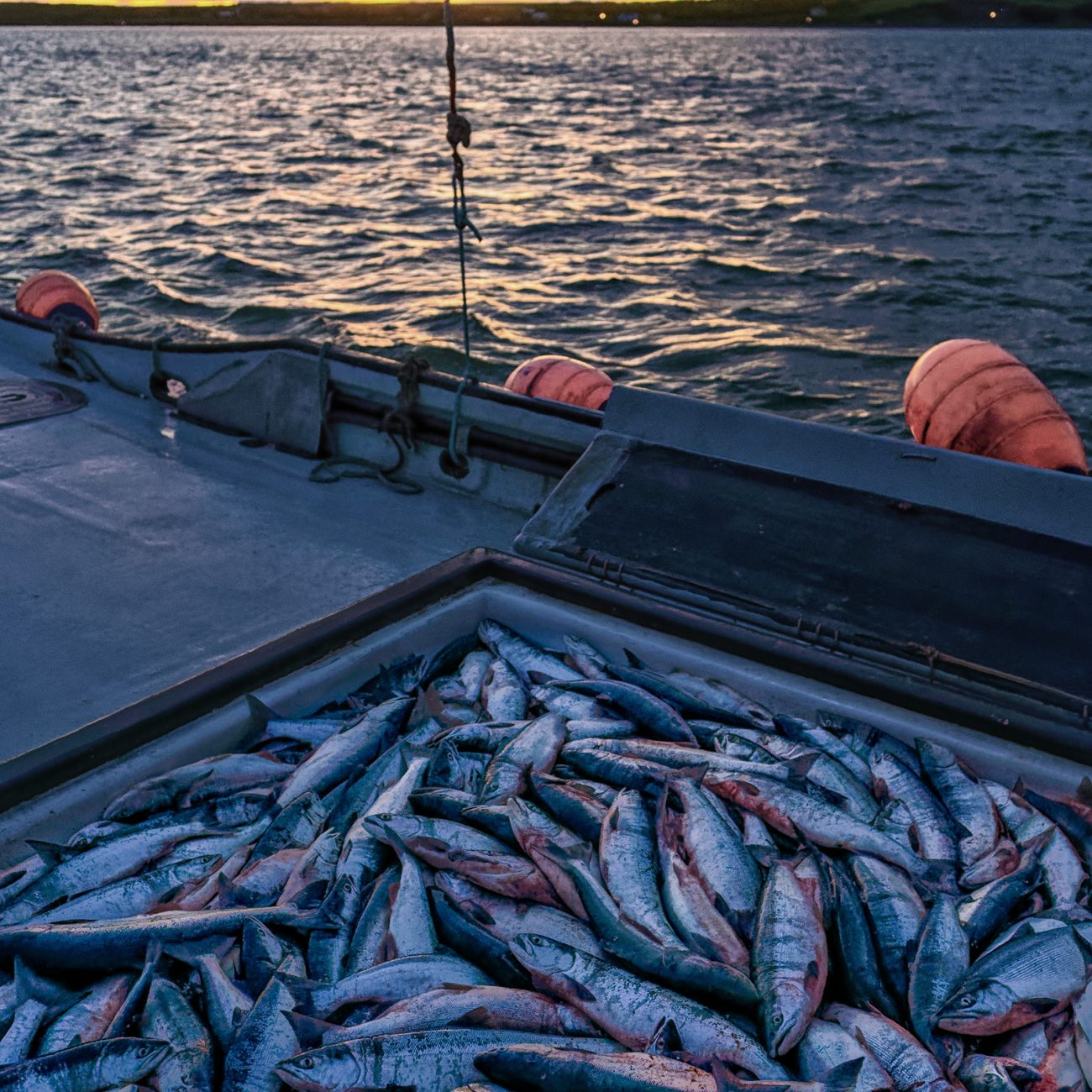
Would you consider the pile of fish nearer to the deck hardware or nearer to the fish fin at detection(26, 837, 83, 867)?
the fish fin at detection(26, 837, 83, 867)

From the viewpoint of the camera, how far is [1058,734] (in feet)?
11.8

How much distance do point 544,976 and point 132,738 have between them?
1839 mm

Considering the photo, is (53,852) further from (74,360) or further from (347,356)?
(74,360)

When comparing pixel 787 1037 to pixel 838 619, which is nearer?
pixel 787 1037

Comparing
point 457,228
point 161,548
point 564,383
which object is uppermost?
point 457,228

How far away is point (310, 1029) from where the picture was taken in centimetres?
249

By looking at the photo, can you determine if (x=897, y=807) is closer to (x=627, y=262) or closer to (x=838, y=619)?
(x=838, y=619)

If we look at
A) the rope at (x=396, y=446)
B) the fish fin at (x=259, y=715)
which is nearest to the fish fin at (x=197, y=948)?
the fish fin at (x=259, y=715)

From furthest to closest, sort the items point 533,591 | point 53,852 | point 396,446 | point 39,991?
point 396,446, point 533,591, point 53,852, point 39,991

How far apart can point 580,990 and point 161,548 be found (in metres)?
4.25

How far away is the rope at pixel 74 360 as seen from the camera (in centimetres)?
858

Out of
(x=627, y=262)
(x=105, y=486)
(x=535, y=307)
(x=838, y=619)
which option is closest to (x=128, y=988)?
(x=838, y=619)

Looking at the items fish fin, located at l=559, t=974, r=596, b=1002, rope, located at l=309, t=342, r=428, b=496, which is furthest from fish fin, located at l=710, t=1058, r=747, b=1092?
rope, located at l=309, t=342, r=428, b=496

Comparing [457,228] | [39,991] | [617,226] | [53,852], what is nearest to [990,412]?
[457,228]
